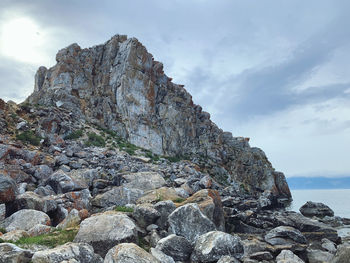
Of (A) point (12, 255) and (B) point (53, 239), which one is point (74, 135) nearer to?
(B) point (53, 239)

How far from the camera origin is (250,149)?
9425 cm

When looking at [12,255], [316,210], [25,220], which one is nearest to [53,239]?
[12,255]

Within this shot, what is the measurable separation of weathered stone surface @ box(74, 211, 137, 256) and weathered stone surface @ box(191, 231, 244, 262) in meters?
A: 2.79

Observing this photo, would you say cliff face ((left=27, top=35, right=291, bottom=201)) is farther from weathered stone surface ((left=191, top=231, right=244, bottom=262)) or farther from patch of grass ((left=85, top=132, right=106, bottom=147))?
weathered stone surface ((left=191, top=231, right=244, bottom=262))

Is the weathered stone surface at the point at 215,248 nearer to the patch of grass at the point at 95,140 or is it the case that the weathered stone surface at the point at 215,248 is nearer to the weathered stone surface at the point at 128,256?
the weathered stone surface at the point at 128,256

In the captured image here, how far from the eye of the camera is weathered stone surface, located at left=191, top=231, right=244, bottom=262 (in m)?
10.8

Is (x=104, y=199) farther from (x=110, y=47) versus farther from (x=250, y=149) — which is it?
(x=250, y=149)

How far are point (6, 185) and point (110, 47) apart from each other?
63.2m

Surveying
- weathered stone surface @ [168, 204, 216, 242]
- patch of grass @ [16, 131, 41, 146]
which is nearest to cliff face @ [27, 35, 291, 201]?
patch of grass @ [16, 131, 41, 146]

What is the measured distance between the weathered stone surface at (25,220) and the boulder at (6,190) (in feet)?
6.30

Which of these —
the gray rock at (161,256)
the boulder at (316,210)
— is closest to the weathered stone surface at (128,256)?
the gray rock at (161,256)

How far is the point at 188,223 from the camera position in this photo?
1336 centimetres

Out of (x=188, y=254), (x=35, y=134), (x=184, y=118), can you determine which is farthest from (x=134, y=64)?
(x=188, y=254)

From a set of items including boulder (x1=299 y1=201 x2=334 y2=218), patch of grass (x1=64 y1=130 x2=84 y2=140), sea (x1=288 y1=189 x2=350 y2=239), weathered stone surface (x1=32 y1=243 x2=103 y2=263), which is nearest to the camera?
weathered stone surface (x1=32 y1=243 x2=103 y2=263)
